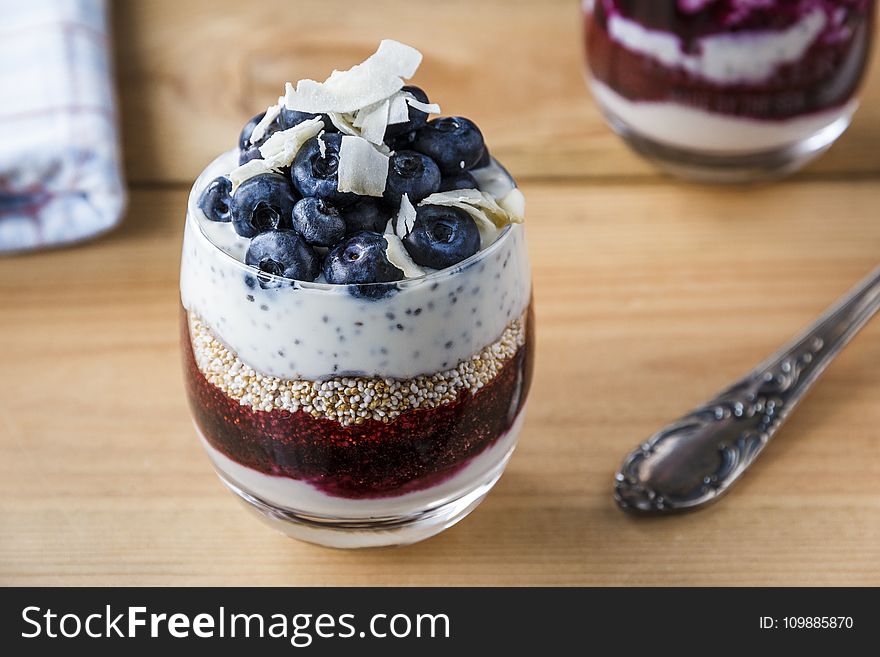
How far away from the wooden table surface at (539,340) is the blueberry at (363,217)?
0.87 feet

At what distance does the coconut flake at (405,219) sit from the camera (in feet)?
1.95

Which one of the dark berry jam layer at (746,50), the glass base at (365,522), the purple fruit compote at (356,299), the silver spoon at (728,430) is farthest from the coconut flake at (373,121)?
the dark berry jam layer at (746,50)

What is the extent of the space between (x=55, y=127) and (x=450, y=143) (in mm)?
636

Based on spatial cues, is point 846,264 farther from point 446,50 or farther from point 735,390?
point 446,50

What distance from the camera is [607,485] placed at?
82 centimetres

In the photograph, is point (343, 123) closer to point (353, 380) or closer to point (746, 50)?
point (353, 380)

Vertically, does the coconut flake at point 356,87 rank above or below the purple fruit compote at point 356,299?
above

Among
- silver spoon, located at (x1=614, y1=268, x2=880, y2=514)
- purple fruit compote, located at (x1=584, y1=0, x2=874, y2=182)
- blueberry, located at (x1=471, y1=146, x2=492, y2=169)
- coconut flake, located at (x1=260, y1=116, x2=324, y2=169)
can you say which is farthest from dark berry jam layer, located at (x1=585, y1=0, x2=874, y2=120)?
coconut flake, located at (x1=260, y1=116, x2=324, y2=169)

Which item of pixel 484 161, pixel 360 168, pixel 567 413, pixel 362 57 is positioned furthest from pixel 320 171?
pixel 362 57

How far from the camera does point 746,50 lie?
0.99 metres

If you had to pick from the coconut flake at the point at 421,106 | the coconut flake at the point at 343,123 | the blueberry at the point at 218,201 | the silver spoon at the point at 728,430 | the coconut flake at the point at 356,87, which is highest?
the coconut flake at the point at 356,87

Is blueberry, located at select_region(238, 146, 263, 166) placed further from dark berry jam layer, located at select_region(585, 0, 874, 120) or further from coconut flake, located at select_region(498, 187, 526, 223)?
dark berry jam layer, located at select_region(585, 0, 874, 120)

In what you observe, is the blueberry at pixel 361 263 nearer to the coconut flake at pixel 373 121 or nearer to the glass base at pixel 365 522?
the coconut flake at pixel 373 121

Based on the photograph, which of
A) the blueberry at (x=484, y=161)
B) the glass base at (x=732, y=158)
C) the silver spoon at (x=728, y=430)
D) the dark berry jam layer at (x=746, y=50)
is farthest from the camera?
the glass base at (x=732, y=158)
